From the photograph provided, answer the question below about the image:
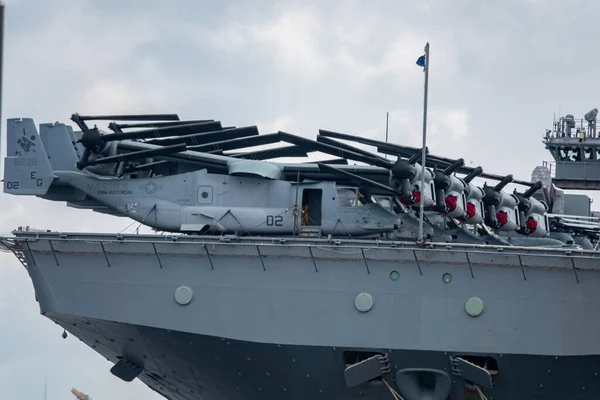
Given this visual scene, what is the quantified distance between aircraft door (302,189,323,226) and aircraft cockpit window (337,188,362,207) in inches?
23.1

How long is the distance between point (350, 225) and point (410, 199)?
78.2 inches

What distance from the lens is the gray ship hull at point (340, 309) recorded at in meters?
21.1

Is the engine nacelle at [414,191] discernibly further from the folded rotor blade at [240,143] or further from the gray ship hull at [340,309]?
the folded rotor blade at [240,143]

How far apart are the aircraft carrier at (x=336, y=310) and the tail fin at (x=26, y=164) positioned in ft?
8.70

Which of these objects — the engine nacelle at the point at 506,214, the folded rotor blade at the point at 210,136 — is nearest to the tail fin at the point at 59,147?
the folded rotor blade at the point at 210,136

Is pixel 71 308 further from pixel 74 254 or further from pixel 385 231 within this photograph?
pixel 385 231

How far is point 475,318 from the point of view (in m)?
21.2

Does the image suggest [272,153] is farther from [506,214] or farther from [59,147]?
[506,214]

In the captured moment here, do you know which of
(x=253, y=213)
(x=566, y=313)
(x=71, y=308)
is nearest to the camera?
(x=566, y=313)

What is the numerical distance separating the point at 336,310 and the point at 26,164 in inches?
429

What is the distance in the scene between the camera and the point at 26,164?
998 inches

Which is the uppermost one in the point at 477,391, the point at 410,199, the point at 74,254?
the point at 410,199

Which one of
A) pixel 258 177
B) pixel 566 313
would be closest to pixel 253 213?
pixel 258 177

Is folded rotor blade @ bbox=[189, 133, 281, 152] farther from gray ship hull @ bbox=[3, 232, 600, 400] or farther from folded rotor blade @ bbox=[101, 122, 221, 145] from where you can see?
gray ship hull @ bbox=[3, 232, 600, 400]
